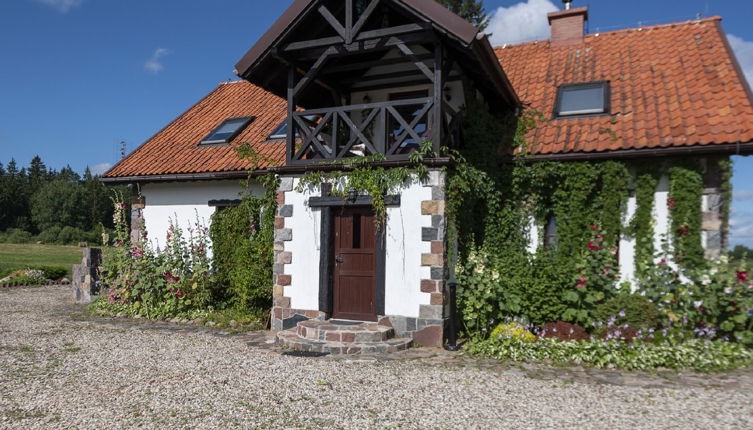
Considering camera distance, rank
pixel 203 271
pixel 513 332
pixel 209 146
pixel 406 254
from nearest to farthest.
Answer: pixel 513 332, pixel 406 254, pixel 203 271, pixel 209 146

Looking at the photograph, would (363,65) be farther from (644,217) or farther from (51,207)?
(51,207)

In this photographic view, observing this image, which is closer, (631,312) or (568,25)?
(631,312)

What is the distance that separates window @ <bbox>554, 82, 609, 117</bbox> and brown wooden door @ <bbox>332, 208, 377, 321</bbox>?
4609 millimetres

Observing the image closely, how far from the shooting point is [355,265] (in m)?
8.36

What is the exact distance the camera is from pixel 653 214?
822cm

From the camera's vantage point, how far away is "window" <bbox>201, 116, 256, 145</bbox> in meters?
12.1

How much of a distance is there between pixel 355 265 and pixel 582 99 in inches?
226

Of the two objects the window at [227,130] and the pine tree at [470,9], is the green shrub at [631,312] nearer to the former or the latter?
the window at [227,130]

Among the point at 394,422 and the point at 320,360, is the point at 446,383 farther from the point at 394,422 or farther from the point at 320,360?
the point at 320,360

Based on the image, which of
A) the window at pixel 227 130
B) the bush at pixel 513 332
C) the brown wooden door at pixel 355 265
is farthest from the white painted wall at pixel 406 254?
the window at pixel 227 130

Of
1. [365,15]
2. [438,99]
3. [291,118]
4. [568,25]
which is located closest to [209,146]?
[291,118]

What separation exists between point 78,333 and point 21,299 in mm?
6010

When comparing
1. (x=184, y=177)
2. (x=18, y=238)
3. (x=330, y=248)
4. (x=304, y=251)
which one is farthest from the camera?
(x=18, y=238)

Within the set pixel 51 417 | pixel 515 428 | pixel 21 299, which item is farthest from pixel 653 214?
pixel 21 299
